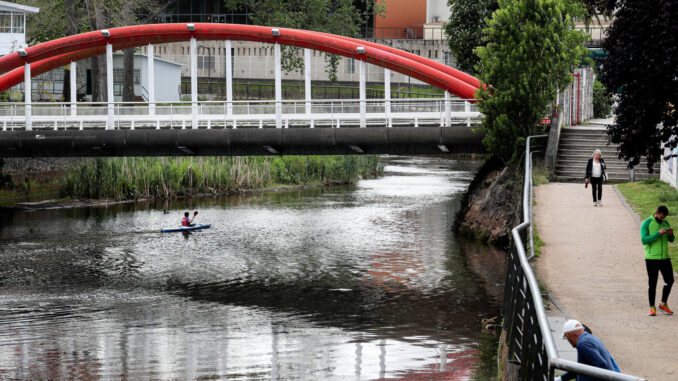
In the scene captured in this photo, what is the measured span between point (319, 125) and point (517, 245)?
2233cm

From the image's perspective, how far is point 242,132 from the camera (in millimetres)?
31391

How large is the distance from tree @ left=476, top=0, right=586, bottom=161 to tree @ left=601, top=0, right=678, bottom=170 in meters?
13.9

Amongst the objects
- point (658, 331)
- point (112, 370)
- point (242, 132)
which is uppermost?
point (242, 132)

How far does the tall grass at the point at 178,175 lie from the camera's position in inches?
1813

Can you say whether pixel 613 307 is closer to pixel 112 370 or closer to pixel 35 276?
pixel 112 370

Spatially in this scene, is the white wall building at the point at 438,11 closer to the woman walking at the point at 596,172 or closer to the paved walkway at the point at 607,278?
the paved walkway at the point at 607,278

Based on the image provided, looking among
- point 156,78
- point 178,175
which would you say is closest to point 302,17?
point 156,78

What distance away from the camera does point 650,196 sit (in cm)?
2831

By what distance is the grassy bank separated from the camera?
2522cm

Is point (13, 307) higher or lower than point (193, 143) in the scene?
lower

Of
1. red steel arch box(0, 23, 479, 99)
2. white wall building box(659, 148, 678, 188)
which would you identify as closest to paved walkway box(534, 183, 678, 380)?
white wall building box(659, 148, 678, 188)

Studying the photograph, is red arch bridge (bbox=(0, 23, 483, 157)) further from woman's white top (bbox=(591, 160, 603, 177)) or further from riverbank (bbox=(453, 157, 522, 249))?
woman's white top (bbox=(591, 160, 603, 177))

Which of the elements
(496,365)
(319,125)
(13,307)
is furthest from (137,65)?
(496,365)

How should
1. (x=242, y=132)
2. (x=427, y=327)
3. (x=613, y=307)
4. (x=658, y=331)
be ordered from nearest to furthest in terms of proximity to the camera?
(x=658, y=331), (x=613, y=307), (x=427, y=327), (x=242, y=132)
